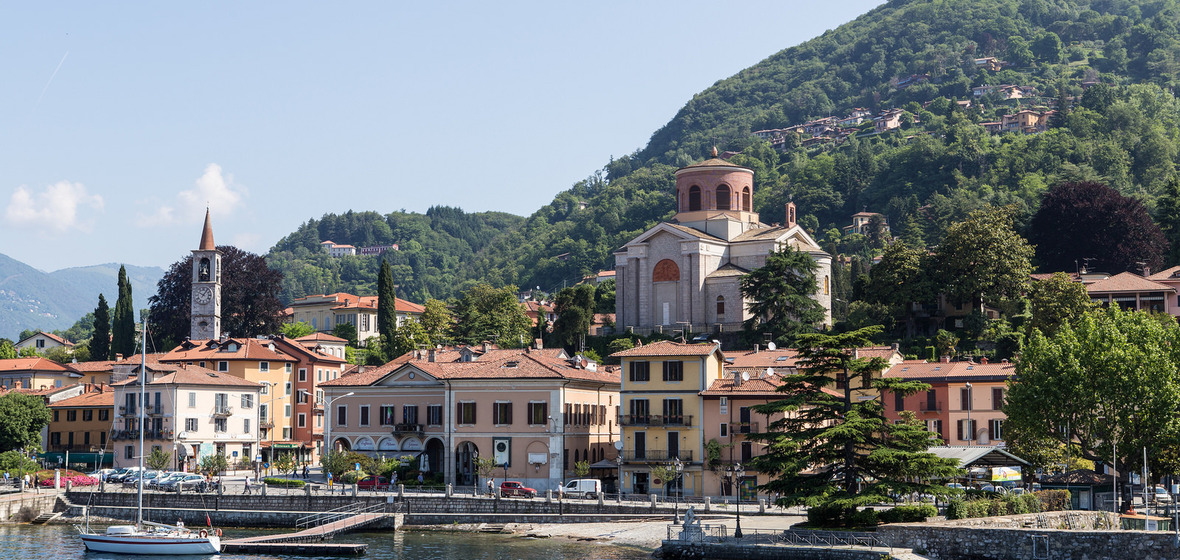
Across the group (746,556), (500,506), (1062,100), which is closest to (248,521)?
(500,506)

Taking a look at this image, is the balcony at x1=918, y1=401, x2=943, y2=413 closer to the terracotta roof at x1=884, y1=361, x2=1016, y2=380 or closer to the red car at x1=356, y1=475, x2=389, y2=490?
the terracotta roof at x1=884, y1=361, x2=1016, y2=380

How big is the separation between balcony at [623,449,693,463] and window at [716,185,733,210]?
4974 centimetres

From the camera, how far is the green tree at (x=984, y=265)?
92.0 m

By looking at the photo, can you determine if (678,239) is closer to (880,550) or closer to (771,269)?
(771,269)

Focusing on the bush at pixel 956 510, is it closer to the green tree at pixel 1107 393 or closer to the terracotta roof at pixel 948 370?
the green tree at pixel 1107 393

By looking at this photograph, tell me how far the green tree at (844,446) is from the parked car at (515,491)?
1632 cm

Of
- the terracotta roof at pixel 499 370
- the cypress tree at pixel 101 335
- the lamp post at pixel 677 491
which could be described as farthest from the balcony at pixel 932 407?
the cypress tree at pixel 101 335

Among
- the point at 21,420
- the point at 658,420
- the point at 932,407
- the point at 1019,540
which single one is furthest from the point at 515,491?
the point at 21,420

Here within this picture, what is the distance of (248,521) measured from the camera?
62.8 m

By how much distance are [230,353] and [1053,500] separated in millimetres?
58192

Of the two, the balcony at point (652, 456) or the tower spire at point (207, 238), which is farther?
the tower spire at point (207, 238)

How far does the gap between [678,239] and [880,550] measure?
64.5m

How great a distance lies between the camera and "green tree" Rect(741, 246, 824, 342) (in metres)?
94.0

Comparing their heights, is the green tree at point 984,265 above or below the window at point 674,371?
above
